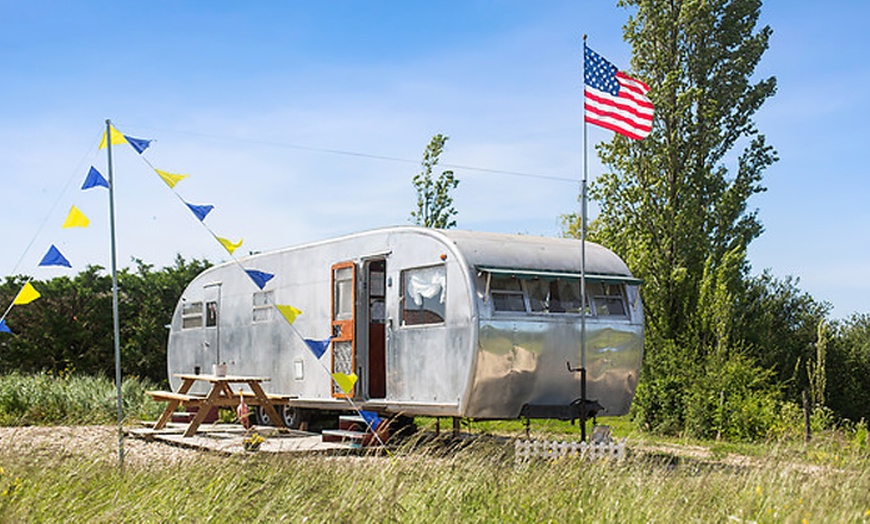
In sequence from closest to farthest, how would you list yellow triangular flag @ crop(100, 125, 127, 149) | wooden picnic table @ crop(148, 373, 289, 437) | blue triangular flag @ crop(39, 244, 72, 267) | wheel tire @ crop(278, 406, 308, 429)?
yellow triangular flag @ crop(100, 125, 127, 149) → blue triangular flag @ crop(39, 244, 72, 267) → wooden picnic table @ crop(148, 373, 289, 437) → wheel tire @ crop(278, 406, 308, 429)

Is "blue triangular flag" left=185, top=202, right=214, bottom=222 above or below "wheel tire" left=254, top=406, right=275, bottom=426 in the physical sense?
above

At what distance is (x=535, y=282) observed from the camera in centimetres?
1227

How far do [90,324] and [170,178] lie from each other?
1401 centimetres

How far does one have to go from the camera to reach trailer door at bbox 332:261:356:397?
13547 millimetres

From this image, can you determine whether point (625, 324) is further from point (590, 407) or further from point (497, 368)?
point (497, 368)

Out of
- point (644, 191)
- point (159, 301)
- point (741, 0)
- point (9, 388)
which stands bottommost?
point (9, 388)

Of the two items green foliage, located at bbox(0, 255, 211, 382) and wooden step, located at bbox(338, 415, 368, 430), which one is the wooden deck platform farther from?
green foliage, located at bbox(0, 255, 211, 382)

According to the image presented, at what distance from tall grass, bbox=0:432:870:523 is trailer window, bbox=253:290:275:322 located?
7.24 metres

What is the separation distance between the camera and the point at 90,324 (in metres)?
23.2

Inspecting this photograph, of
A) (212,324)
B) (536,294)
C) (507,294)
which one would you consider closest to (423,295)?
(507,294)

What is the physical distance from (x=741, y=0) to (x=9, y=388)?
15315 millimetres

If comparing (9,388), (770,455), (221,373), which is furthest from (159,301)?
(770,455)

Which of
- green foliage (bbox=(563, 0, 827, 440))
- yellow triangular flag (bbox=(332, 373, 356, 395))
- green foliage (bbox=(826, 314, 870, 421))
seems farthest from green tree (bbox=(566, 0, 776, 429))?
yellow triangular flag (bbox=(332, 373, 356, 395))

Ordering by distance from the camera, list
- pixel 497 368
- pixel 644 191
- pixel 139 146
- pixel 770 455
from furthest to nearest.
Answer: pixel 644 191 → pixel 497 368 → pixel 139 146 → pixel 770 455
